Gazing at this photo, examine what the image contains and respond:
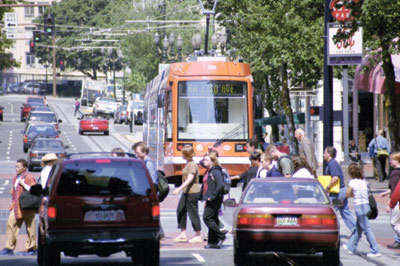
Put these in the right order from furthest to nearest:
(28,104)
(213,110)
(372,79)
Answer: (28,104) < (372,79) < (213,110)

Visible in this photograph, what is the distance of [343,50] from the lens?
20.8 metres

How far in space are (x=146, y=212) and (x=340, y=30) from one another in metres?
8.00

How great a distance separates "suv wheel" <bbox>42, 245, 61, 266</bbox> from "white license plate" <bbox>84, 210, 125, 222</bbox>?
0.61 m

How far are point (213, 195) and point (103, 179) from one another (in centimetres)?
393

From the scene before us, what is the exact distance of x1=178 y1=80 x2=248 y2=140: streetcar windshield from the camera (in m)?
28.4

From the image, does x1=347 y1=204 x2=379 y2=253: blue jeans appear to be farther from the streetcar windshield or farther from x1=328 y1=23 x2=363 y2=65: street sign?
the streetcar windshield

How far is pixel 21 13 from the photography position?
478ft

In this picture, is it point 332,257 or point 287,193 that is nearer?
point 332,257

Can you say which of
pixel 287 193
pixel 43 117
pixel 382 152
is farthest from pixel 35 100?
pixel 287 193

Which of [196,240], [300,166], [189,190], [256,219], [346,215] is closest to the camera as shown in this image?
[256,219]

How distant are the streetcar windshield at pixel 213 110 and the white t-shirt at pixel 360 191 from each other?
1320 centimetres

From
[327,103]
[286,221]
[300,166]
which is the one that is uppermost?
[327,103]

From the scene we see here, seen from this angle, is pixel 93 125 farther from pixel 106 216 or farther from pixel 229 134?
pixel 106 216

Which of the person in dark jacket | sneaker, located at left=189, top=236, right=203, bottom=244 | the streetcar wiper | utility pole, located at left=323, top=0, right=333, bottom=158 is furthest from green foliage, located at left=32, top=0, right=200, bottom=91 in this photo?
the person in dark jacket
